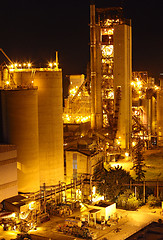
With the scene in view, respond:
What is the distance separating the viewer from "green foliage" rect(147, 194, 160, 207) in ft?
101

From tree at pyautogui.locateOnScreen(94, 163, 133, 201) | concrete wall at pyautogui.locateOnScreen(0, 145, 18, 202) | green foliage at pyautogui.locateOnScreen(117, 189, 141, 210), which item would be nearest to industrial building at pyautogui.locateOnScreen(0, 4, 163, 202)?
concrete wall at pyautogui.locateOnScreen(0, 145, 18, 202)

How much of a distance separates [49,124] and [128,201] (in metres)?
8.58

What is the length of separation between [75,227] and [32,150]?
25.9 feet

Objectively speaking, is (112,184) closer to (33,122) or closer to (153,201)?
(153,201)

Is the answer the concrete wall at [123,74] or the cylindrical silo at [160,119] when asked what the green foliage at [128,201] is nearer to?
the concrete wall at [123,74]

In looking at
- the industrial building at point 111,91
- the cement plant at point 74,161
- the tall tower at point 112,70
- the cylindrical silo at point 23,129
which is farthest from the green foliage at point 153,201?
the tall tower at point 112,70

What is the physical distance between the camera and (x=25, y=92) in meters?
30.9

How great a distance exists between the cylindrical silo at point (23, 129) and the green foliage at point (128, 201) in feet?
21.6

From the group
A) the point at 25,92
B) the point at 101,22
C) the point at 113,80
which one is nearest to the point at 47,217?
the point at 25,92

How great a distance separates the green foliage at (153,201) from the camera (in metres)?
30.7

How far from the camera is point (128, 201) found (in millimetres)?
30281

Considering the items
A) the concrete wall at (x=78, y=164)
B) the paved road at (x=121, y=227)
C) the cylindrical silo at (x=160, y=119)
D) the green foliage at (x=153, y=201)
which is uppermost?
the cylindrical silo at (x=160, y=119)

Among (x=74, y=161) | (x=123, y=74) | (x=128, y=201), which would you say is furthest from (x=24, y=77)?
(x=123, y=74)

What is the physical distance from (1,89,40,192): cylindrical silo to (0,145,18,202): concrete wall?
1.44m
